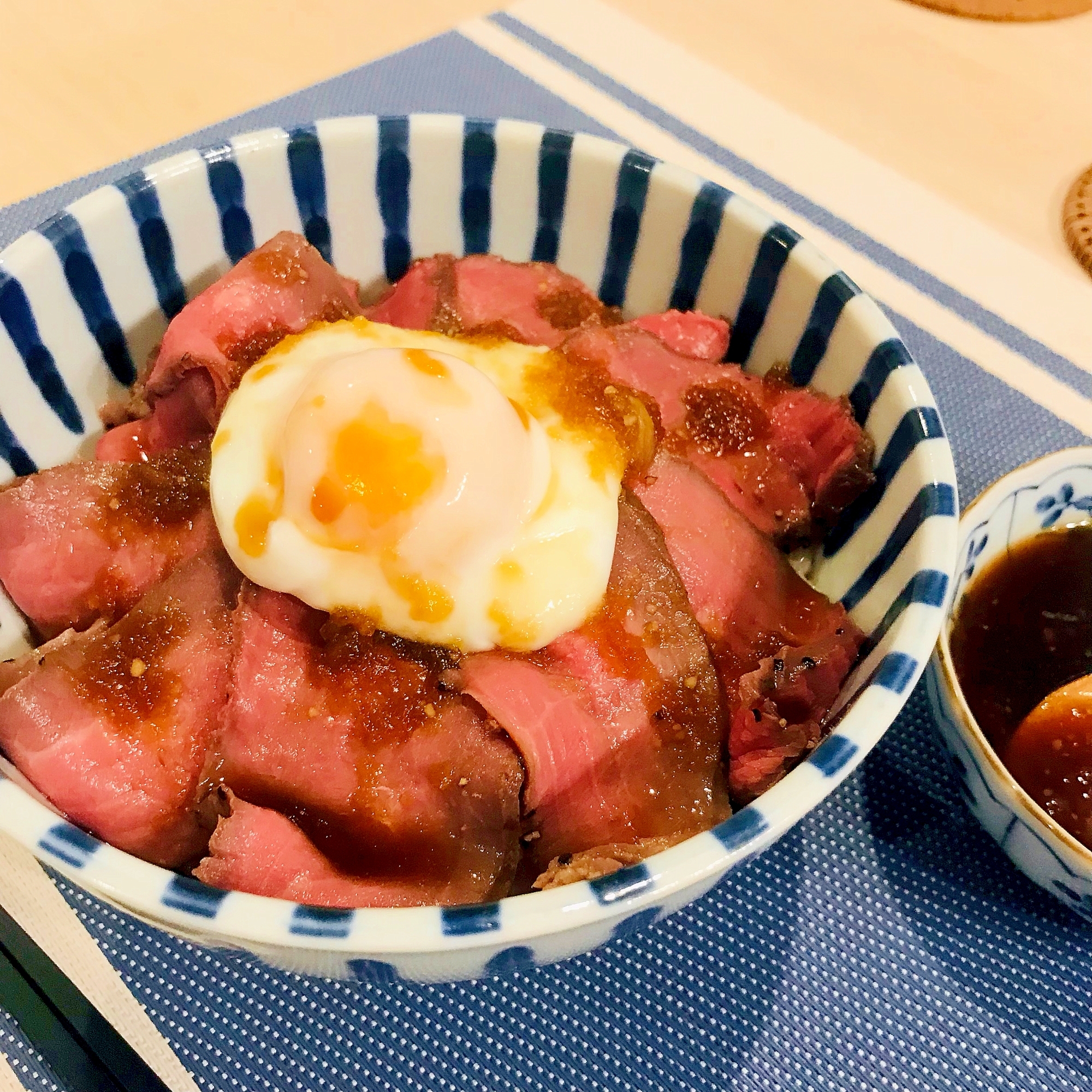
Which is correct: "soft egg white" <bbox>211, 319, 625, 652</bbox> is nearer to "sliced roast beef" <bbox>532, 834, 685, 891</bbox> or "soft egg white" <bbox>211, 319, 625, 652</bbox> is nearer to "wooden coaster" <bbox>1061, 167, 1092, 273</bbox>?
"sliced roast beef" <bbox>532, 834, 685, 891</bbox>

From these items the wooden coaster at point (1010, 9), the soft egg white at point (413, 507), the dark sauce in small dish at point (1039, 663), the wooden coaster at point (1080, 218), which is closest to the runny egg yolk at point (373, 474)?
the soft egg white at point (413, 507)

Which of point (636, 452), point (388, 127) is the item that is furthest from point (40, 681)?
point (388, 127)

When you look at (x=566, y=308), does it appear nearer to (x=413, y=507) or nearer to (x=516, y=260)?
(x=516, y=260)

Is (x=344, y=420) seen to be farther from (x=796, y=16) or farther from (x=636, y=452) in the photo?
(x=796, y=16)

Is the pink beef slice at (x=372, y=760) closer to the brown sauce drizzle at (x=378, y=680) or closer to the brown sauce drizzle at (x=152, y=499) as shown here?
the brown sauce drizzle at (x=378, y=680)

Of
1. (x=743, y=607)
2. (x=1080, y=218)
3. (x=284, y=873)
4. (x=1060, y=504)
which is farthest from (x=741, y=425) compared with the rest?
(x=1080, y=218)

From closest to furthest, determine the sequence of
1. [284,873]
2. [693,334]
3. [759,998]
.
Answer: [284,873], [759,998], [693,334]
